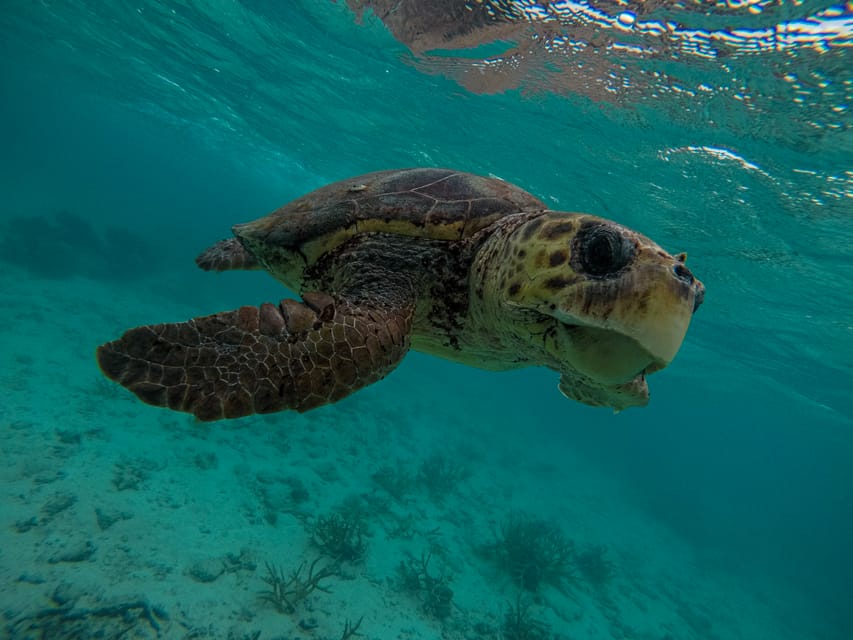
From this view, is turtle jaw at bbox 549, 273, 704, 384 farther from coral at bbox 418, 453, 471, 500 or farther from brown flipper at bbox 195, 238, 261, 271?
coral at bbox 418, 453, 471, 500

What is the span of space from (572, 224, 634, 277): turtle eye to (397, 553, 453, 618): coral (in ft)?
26.0

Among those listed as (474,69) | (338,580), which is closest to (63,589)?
(338,580)

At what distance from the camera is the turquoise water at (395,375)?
628 cm

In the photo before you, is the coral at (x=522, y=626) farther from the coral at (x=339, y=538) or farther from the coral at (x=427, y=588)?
the coral at (x=339, y=538)

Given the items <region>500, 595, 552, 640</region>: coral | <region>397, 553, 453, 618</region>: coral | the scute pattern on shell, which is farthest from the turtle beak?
<region>500, 595, 552, 640</region>: coral

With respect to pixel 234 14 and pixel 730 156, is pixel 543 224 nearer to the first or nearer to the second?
pixel 730 156

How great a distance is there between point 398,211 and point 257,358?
4.90ft

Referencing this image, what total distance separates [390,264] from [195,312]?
23072 mm

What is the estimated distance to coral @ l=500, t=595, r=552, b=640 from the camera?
7902 millimetres

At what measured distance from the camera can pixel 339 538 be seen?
800cm

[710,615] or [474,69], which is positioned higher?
[474,69]

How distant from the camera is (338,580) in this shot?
7.23 meters

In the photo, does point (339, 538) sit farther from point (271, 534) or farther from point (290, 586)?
point (290, 586)

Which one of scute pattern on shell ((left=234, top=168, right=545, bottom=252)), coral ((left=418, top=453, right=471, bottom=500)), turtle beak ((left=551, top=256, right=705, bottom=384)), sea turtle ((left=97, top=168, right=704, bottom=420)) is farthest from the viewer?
coral ((left=418, top=453, right=471, bottom=500))
